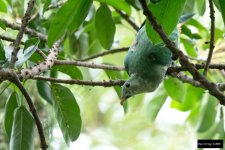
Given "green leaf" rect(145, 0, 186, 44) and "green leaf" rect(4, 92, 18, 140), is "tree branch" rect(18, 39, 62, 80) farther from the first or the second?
"green leaf" rect(145, 0, 186, 44)

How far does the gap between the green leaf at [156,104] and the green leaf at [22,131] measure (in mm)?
822

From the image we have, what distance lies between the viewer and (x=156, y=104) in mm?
2154

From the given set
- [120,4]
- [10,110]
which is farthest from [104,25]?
[10,110]

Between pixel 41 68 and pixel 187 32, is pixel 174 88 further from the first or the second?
pixel 41 68

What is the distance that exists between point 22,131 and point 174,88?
823 millimetres

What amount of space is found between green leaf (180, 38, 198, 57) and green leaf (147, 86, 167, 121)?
0.21m

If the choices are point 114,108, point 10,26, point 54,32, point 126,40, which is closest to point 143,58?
point 54,32

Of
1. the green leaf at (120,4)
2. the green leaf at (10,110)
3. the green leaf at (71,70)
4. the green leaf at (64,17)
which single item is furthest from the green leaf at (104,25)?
the green leaf at (10,110)

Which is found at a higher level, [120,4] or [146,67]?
[120,4]

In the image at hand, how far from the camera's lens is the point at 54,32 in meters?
1.40

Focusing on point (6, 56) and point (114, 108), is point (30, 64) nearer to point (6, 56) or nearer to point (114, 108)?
point (6, 56)

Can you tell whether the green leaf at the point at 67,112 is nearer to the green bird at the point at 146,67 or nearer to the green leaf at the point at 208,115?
the green bird at the point at 146,67

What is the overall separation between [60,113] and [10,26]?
0.39 m

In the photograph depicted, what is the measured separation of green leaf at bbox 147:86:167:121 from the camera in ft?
7.06
